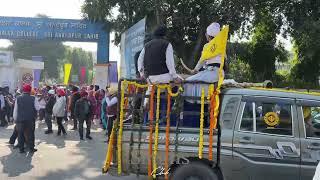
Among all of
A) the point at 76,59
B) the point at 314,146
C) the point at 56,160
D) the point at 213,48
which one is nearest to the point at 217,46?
the point at 213,48

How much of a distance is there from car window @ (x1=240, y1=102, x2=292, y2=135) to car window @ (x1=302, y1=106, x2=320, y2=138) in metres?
0.21

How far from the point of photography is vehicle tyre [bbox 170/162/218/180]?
22.4 feet

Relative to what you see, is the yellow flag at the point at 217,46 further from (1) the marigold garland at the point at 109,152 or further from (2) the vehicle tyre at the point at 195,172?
(1) the marigold garland at the point at 109,152

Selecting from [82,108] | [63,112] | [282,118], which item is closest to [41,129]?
[63,112]

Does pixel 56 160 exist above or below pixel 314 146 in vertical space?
below

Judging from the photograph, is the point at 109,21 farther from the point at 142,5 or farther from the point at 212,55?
the point at 212,55

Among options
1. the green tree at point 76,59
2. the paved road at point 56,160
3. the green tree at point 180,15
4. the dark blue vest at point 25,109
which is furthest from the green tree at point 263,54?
the green tree at point 76,59

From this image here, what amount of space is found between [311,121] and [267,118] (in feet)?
1.98

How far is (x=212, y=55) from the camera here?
7.33m

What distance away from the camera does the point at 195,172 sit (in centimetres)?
689

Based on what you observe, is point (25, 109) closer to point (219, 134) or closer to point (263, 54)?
point (219, 134)

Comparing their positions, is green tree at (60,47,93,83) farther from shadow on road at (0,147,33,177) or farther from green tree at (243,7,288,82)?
shadow on road at (0,147,33,177)

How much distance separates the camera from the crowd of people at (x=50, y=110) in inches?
474

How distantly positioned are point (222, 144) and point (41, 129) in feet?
42.0
